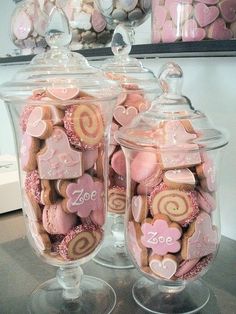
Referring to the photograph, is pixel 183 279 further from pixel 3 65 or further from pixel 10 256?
pixel 3 65

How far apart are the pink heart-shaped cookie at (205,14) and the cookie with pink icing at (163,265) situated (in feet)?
1.05

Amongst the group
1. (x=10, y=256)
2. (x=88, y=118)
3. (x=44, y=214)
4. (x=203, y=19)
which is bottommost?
(x=10, y=256)

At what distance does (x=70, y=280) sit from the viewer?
514 millimetres

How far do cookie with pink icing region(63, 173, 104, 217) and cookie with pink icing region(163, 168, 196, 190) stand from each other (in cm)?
8

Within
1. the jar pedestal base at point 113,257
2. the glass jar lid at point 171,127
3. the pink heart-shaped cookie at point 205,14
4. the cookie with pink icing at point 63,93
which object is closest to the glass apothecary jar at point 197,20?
the pink heart-shaped cookie at point 205,14

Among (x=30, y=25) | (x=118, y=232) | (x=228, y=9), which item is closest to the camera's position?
(x=228, y=9)

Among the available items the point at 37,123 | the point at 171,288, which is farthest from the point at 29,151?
the point at 171,288

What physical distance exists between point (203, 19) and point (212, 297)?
37 centimetres

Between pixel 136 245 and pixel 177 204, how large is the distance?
7 cm

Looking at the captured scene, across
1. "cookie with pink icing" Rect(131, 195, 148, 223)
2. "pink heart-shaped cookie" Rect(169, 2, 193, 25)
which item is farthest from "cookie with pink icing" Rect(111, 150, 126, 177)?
"pink heart-shaped cookie" Rect(169, 2, 193, 25)

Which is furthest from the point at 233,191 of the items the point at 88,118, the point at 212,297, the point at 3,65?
the point at 3,65

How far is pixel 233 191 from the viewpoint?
664 millimetres

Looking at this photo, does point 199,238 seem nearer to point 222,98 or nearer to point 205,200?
point 205,200

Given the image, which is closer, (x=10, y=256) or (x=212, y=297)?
(x=212, y=297)
